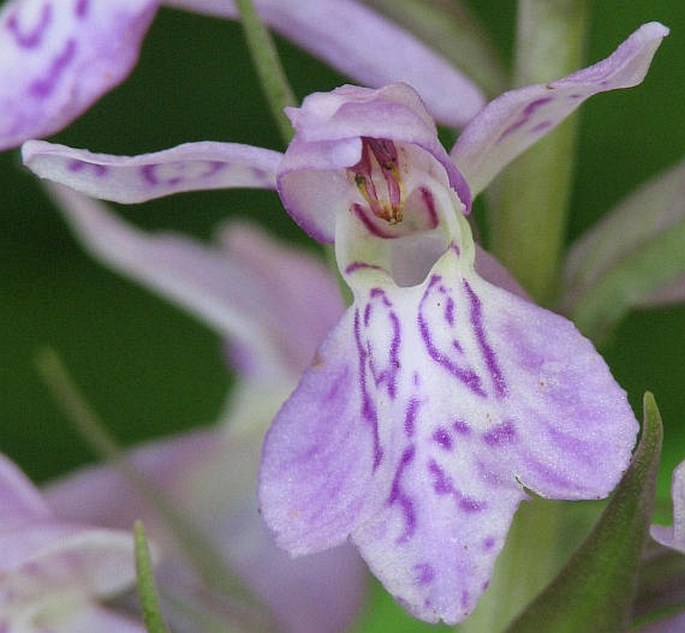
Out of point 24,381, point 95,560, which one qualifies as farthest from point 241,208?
point 95,560

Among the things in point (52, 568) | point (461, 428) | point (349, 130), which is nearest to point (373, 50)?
point (349, 130)

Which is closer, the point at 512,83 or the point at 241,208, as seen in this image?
the point at 512,83

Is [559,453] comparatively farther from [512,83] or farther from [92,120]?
[92,120]

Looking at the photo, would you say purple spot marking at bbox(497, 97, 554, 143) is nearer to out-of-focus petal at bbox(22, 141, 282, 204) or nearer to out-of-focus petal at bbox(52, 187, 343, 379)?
out-of-focus petal at bbox(22, 141, 282, 204)

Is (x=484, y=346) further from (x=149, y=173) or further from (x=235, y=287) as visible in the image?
(x=235, y=287)

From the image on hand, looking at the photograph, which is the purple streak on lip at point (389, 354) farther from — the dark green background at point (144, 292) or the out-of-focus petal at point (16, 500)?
the dark green background at point (144, 292)
